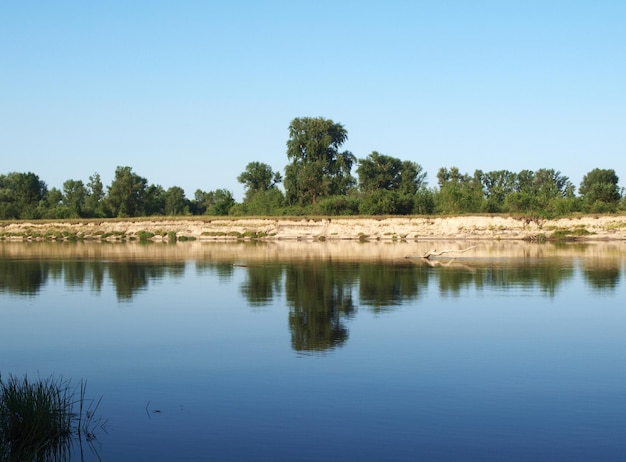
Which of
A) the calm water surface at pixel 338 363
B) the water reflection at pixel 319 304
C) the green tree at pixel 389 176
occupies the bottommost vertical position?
the calm water surface at pixel 338 363

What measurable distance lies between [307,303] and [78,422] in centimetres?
1327

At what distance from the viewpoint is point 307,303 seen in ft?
78.5

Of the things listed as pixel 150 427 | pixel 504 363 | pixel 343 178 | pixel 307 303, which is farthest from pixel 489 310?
pixel 343 178

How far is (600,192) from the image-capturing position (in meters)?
90.5

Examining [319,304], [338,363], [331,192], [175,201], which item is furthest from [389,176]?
[338,363]

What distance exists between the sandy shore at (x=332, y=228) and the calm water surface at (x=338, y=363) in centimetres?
3867

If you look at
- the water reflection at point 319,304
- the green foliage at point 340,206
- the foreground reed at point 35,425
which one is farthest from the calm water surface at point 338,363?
the green foliage at point 340,206

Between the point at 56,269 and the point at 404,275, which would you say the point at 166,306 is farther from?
the point at 56,269

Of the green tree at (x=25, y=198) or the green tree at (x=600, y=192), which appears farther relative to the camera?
the green tree at (x=25, y=198)

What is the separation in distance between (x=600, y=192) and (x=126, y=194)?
68.1 meters

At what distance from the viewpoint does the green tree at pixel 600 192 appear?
246 feet

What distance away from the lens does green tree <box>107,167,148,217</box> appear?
376 ft

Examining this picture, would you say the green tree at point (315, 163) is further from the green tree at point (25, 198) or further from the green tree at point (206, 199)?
the green tree at point (25, 198)

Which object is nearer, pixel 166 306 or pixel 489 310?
pixel 489 310
